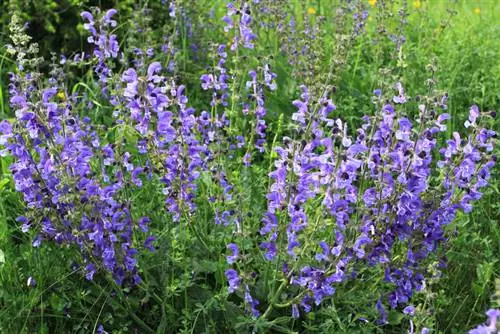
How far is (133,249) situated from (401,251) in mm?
1091

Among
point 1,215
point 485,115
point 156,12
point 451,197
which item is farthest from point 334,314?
point 156,12

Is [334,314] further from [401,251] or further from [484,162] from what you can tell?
[484,162]

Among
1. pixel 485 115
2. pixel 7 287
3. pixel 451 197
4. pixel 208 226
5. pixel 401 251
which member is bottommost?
pixel 7 287

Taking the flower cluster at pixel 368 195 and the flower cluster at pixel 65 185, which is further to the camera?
the flower cluster at pixel 65 185

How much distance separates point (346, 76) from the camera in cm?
511

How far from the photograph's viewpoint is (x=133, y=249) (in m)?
2.86

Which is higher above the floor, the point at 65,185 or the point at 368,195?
the point at 368,195

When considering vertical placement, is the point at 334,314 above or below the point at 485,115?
below

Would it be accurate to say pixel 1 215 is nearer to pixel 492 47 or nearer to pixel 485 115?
pixel 485 115

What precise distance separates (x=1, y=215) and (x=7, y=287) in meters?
0.57

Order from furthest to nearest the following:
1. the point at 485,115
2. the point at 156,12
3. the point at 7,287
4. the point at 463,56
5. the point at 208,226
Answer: the point at 156,12, the point at 463,56, the point at 208,226, the point at 7,287, the point at 485,115

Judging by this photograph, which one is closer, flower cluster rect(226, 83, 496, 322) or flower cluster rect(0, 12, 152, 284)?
flower cluster rect(226, 83, 496, 322)

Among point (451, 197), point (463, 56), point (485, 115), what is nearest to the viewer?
point (485, 115)

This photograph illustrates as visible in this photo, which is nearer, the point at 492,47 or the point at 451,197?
the point at 451,197
